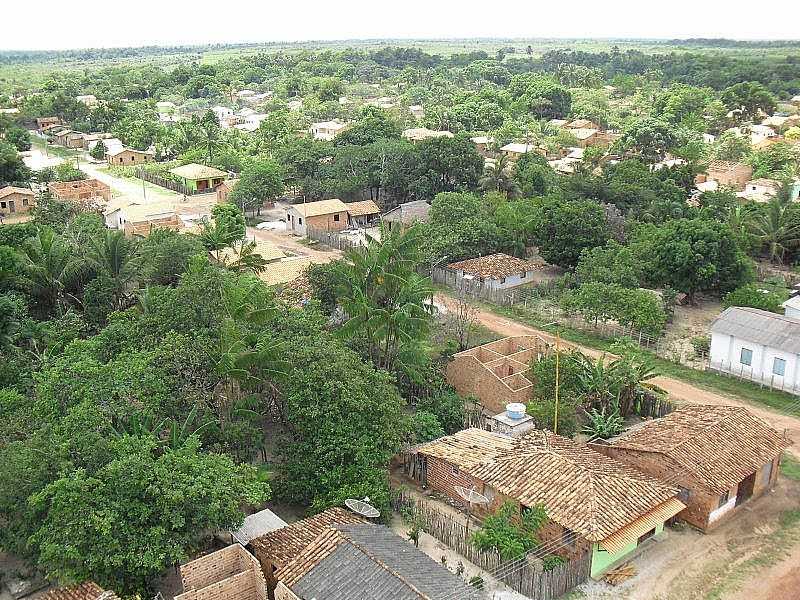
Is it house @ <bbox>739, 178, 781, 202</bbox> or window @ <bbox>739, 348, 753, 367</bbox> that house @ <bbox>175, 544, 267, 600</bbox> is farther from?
house @ <bbox>739, 178, 781, 202</bbox>

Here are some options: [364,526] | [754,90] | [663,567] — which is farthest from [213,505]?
[754,90]

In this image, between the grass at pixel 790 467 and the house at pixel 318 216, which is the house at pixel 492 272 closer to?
the house at pixel 318 216

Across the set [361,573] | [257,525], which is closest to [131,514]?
[257,525]

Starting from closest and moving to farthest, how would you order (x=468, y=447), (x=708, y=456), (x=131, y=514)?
(x=131, y=514), (x=708, y=456), (x=468, y=447)

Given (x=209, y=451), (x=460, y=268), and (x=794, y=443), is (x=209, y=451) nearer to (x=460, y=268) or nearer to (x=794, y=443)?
(x=794, y=443)

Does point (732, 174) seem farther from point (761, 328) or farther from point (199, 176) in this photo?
point (199, 176)

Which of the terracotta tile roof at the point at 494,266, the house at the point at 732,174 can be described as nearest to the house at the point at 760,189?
the house at the point at 732,174
